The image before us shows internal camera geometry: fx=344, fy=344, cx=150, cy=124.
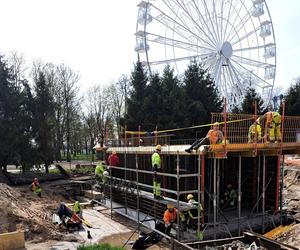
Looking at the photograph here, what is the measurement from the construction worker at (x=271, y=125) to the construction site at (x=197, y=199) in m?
0.20

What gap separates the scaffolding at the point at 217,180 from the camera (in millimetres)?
11195

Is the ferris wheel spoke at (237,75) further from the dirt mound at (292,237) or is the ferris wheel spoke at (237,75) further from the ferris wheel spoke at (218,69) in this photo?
the dirt mound at (292,237)

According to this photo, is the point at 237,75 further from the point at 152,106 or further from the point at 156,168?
the point at 156,168

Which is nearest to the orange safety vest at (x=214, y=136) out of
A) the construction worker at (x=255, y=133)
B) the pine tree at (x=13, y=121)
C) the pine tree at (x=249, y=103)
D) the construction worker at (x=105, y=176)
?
the construction worker at (x=255, y=133)

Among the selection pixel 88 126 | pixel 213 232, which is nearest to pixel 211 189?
pixel 213 232

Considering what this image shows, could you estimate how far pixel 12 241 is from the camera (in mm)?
10242

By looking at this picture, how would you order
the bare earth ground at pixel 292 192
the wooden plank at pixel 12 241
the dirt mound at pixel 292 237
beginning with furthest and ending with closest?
the bare earth ground at pixel 292 192 < the wooden plank at pixel 12 241 < the dirt mound at pixel 292 237

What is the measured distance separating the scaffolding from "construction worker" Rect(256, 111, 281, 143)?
0.66 ft

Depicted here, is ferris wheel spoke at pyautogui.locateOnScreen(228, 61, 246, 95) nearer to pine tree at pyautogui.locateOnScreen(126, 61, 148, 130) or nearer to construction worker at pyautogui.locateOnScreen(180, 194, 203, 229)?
pine tree at pyautogui.locateOnScreen(126, 61, 148, 130)

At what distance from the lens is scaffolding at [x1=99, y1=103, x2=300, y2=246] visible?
11.2 metres

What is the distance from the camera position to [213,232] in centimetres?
1124

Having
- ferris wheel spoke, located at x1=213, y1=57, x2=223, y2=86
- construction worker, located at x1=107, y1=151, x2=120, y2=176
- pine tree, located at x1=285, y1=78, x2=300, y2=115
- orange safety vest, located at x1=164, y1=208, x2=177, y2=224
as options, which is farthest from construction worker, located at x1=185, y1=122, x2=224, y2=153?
pine tree, located at x1=285, y1=78, x2=300, y2=115

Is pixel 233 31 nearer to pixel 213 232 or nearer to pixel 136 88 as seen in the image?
pixel 136 88

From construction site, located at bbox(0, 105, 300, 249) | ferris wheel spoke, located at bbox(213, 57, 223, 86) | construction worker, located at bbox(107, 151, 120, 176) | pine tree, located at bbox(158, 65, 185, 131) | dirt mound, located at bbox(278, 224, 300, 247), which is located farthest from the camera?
ferris wheel spoke, located at bbox(213, 57, 223, 86)
